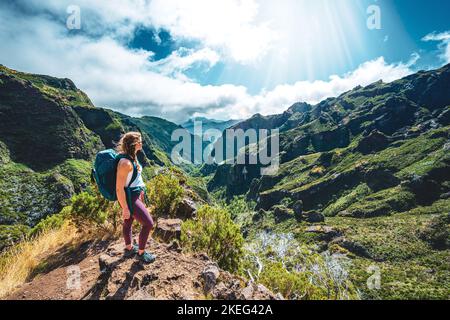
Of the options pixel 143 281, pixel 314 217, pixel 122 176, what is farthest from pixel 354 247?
pixel 122 176

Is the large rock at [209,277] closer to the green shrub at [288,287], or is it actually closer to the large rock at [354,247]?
the green shrub at [288,287]

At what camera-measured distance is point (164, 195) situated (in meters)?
12.1

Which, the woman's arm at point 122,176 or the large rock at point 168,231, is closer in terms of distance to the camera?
the woman's arm at point 122,176

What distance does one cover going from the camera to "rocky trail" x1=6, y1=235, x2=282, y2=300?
561 centimetres

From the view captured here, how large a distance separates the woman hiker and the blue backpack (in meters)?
0.12

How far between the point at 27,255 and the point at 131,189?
608 centimetres


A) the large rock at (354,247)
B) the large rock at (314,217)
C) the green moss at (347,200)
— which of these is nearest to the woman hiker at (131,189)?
the large rock at (354,247)

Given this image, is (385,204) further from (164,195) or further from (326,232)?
(164,195)

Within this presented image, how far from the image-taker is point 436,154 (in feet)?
607

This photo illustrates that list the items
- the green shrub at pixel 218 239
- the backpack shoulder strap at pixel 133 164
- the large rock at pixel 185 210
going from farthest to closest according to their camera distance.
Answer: the large rock at pixel 185 210, the green shrub at pixel 218 239, the backpack shoulder strap at pixel 133 164

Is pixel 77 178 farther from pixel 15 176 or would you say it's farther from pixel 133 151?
pixel 133 151

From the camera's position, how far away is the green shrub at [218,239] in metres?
8.78

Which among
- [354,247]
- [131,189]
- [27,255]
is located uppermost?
[131,189]

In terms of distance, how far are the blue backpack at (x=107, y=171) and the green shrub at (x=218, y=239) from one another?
327cm
